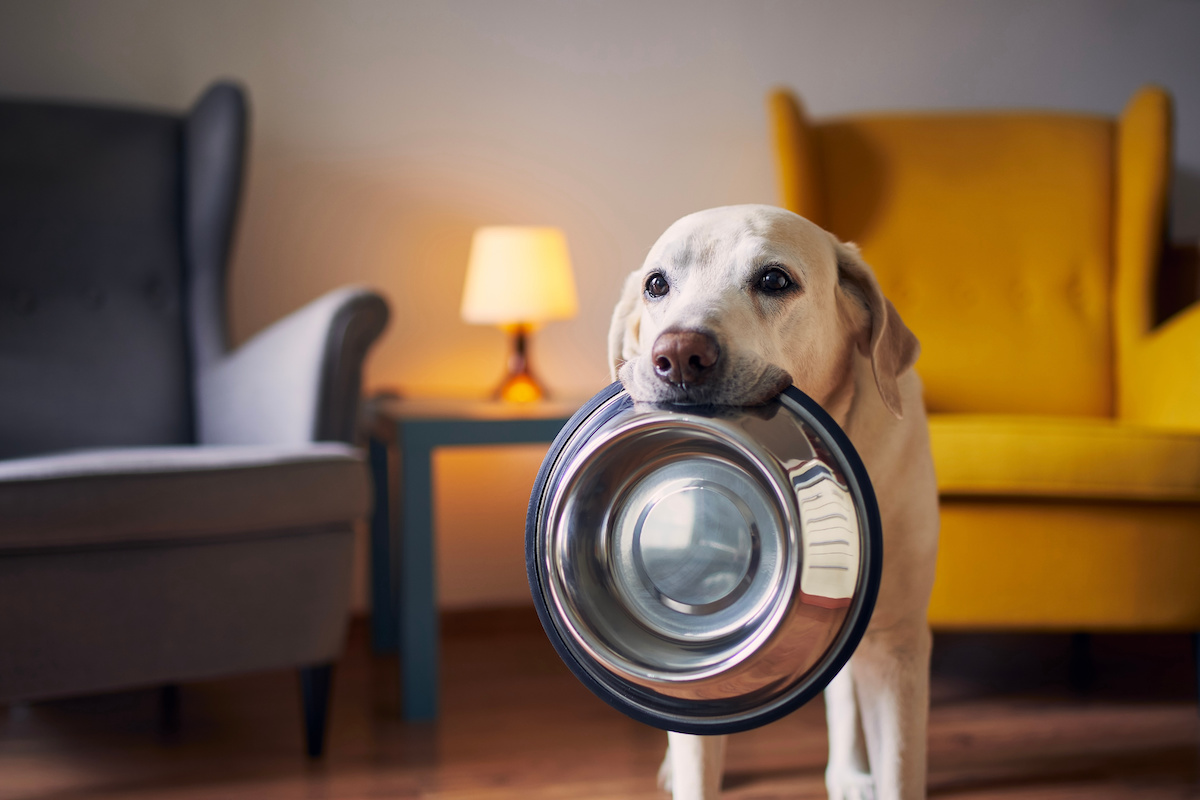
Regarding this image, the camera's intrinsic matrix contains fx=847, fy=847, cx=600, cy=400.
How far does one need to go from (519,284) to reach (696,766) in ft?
4.19

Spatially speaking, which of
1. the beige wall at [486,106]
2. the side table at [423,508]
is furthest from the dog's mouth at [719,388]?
the beige wall at [486,106]

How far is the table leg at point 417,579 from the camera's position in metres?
1.52

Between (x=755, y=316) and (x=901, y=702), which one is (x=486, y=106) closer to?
(x=755, y=316)

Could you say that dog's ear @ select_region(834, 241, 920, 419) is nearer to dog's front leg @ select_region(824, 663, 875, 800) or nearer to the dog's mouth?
the dog's mouth

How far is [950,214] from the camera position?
78.7 inches

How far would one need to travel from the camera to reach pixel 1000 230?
200 centimetres

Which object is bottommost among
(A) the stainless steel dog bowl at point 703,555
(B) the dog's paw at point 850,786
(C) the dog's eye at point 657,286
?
(B) the dog's paw at point 850,786

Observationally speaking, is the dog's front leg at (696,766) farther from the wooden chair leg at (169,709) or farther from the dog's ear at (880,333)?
the wooden chair leg at (169,709)

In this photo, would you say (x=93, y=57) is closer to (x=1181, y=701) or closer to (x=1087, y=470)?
(x=1087, y=470)

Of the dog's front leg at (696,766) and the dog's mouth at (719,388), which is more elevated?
the dog's mouth at (719,388)

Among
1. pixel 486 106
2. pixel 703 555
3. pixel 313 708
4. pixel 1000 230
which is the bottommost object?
pixel 313 708

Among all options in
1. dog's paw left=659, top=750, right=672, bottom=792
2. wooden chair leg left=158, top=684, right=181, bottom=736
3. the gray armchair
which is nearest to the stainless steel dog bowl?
dog's paw left=659, top=750, right=672, bottom=792

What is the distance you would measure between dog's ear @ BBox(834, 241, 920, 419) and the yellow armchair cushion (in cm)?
54

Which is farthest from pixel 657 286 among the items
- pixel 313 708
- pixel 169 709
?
pixel 169 709
